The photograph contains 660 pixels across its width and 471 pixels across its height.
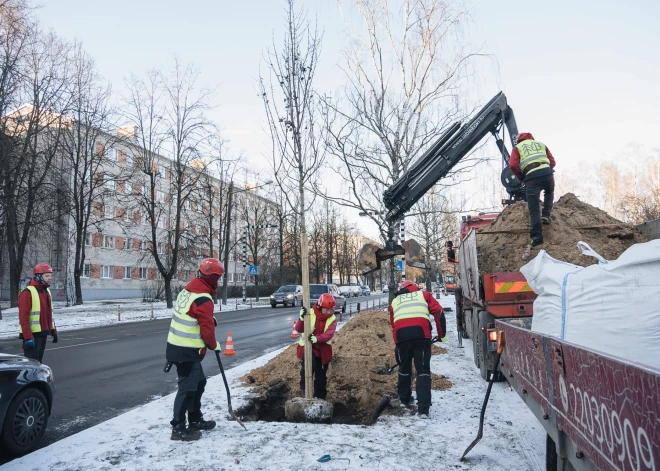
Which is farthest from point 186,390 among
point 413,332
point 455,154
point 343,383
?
point 455,154

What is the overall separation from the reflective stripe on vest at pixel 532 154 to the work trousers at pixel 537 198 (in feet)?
0.54

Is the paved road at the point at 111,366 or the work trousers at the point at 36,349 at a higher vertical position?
the work trousers at the point at 36,349

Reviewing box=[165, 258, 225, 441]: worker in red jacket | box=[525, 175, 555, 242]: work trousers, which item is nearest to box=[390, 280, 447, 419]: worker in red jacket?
box=[525, 175, 555, 242]: work trousers

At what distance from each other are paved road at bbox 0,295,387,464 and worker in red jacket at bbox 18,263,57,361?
0.88 m

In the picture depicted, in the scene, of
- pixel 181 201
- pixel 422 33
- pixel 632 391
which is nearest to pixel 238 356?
pixel 632 391

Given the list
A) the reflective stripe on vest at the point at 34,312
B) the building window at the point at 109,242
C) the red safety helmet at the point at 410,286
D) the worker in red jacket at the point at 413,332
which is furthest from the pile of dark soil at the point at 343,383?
the building window at the point at 109,242

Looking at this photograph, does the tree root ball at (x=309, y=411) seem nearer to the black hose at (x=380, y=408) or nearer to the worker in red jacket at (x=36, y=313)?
the black hose at (x=380, y=408)

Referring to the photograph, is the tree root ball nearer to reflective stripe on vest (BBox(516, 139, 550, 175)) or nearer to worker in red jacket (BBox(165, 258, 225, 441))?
worker in red jacket (BBox(165, 258, 225, 441))

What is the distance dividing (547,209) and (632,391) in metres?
5.28

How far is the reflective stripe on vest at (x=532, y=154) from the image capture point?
19.9ft

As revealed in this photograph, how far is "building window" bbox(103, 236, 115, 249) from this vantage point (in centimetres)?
4611

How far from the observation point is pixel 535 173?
608cm

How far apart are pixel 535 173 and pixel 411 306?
7.48 feet

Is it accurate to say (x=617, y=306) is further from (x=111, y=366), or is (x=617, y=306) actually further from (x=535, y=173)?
(x=111, y=366)
